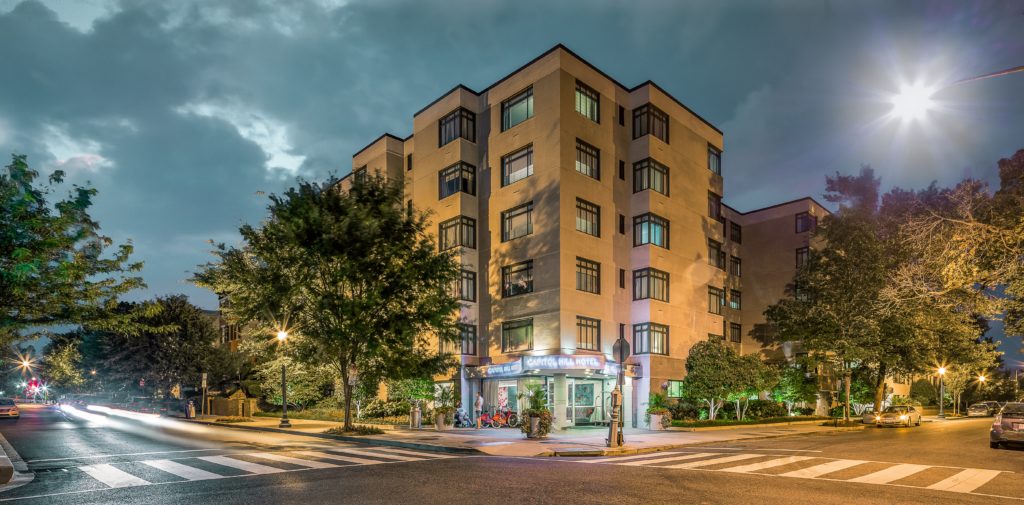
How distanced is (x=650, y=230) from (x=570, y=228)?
621 cm

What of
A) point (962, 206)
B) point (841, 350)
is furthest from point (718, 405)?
point (962, 206)

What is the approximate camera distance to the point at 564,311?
111 ft

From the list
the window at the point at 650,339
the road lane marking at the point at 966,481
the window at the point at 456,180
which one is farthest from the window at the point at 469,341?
the road lane marking at the point at 966,481

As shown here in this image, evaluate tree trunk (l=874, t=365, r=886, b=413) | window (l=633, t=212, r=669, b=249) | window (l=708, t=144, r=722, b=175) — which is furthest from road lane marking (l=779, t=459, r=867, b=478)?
tree trunk (l=874, t=365, r=886, b=413)

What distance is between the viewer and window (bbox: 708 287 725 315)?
4438 centimetres

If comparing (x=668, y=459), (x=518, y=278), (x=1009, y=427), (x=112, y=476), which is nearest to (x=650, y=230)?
(x=518, y=278)

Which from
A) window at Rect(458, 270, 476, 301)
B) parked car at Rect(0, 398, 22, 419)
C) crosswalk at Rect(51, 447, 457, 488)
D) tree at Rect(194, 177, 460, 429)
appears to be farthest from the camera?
parked car at Rect(0, 398, 22, 419)

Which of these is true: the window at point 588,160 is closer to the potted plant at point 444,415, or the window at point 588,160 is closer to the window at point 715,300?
the window at point 715,300

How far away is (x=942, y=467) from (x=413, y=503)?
13.5 m

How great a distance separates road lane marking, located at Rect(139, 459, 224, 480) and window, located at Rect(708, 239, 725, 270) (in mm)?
35666

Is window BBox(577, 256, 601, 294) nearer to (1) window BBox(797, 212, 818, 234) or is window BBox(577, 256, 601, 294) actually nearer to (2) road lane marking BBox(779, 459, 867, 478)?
(2) road lane marking BBox(779, 459, 867, 478)

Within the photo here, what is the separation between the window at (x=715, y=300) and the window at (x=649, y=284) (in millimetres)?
6427

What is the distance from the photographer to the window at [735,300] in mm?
52219

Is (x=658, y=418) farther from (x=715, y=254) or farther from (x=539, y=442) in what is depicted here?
(x=715, y=254)
